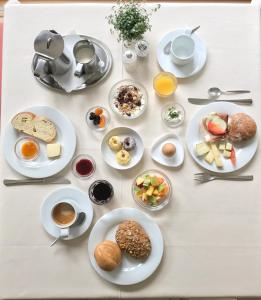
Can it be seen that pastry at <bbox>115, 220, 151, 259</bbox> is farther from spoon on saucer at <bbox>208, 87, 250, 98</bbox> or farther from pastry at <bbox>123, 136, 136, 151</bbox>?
spoon on saucer at <bbox>208, 87, 250, 98</bbox>

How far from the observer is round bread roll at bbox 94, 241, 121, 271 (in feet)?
4.05

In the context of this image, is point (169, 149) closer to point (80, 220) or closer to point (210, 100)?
point (210, 100)

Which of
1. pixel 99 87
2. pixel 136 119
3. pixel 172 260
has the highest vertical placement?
pixel 99 87

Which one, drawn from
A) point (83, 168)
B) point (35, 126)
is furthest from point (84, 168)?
point (35, 126)

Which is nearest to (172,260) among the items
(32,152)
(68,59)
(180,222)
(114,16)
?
(180,222)

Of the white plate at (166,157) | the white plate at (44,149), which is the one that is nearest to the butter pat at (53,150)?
the white plate at (44,149)

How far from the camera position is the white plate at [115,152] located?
136 cm

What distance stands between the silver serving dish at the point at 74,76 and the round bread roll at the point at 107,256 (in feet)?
2.13

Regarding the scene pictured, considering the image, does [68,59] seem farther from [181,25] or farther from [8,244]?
[8,244]

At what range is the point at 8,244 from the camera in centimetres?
133

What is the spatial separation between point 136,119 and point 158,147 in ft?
0.49

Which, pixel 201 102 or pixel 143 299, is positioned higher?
pixel 201 102

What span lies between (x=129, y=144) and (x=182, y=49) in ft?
1.55

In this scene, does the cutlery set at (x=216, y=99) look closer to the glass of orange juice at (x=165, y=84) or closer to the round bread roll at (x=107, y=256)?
the glass of orange juice at (x=165, y=84)
